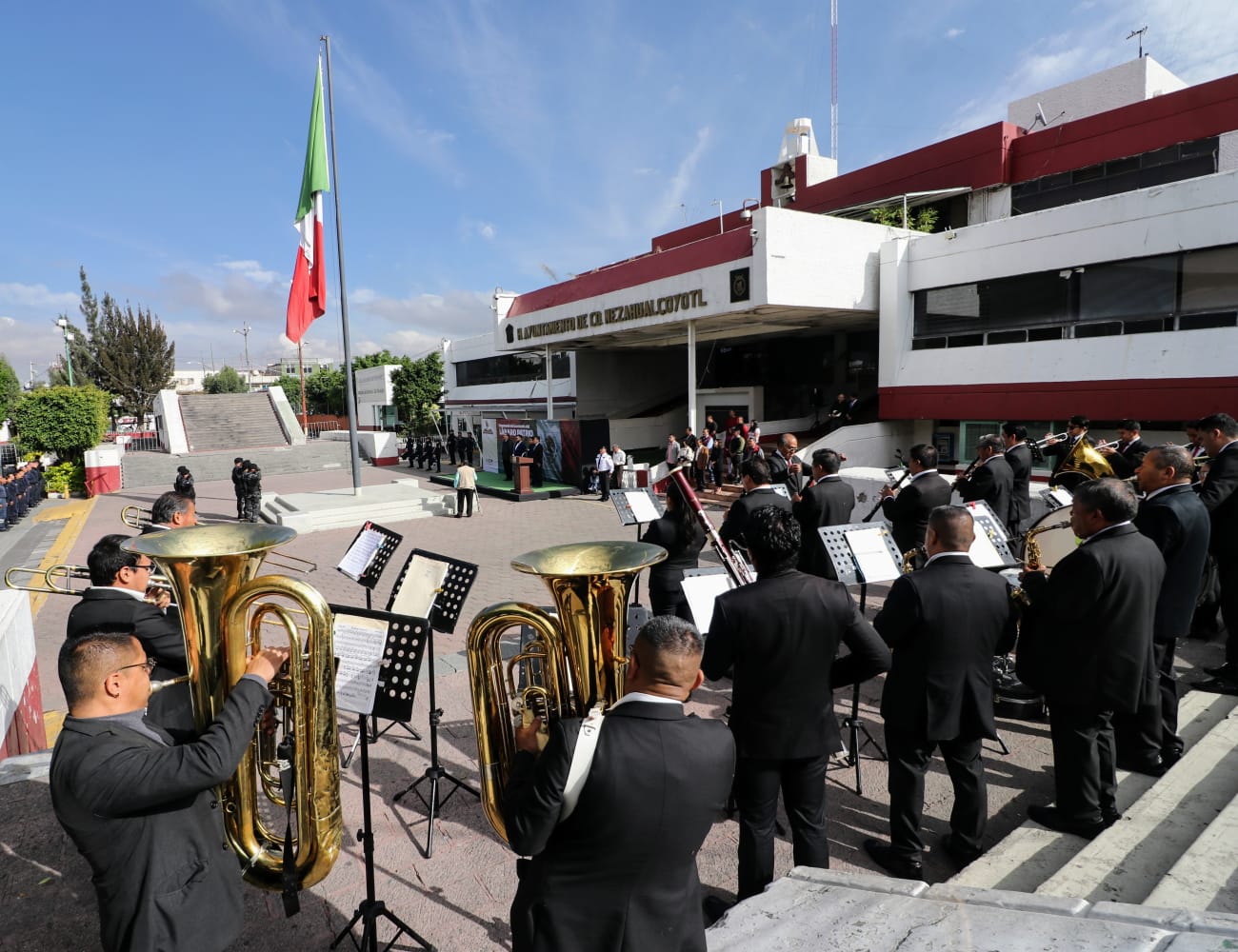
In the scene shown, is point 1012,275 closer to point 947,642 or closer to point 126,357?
point 947,642

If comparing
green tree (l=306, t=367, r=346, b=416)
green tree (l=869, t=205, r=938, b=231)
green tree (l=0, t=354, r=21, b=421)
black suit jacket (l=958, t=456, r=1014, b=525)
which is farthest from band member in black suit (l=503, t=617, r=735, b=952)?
green tree (l=306, t=367, r=346, b=416)

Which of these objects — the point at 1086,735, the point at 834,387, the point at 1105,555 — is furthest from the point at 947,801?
the point at 834,387

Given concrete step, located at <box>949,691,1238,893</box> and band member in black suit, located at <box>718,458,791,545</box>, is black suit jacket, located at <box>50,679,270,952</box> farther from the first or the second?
band member in black suit, located at <box>718,458,791,545</box>

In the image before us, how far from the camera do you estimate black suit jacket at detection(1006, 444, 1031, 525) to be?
729 centimetres

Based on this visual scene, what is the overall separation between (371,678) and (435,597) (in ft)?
3.65

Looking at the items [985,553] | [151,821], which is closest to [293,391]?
[985,553]

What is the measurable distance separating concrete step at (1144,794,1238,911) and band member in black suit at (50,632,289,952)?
3222 mm

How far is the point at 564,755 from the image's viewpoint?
5.62 ft

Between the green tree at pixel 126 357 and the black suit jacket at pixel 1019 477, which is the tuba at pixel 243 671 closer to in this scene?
the black suit jacket at pixel 1019 477

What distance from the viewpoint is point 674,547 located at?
15.9 ft

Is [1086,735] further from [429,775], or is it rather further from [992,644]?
[429,775]

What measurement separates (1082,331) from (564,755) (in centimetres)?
1672

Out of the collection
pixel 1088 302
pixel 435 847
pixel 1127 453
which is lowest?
pixel 435 847

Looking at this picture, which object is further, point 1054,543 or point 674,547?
point 1054,543
